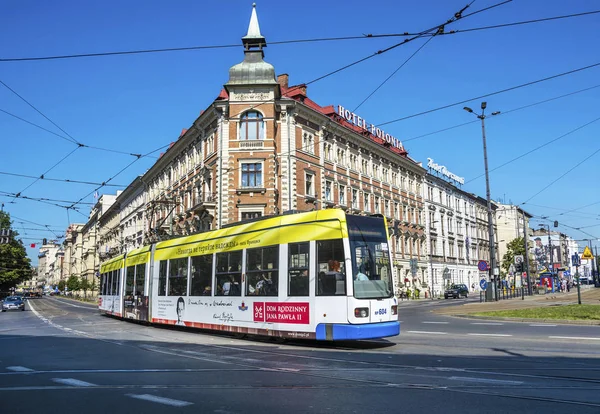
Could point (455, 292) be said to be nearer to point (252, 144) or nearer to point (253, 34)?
point (252, 144)

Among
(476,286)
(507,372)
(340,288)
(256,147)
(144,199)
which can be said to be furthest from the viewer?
(476,286)

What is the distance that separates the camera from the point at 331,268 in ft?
41.9

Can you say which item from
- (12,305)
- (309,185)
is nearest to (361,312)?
(309,185)

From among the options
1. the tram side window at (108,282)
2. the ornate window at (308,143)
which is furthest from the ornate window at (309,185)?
the tram side window at (108,282)

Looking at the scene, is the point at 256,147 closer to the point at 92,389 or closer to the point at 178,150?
the point at 178,150

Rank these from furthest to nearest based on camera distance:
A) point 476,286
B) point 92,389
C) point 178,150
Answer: point 476,286
point 178,150
point 92,389

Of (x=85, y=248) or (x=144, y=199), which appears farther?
(x=85, y=248)

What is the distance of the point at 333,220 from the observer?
42.7ft

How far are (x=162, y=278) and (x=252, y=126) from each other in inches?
811

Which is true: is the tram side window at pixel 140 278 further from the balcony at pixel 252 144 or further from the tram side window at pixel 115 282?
the balcony at pixel 252 144

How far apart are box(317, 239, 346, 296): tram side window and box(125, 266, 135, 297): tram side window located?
13.6m

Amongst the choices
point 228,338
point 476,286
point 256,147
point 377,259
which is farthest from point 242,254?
point 476,286

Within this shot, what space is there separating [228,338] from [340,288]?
5711mm

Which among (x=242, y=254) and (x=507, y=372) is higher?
(x=242, y=254)
